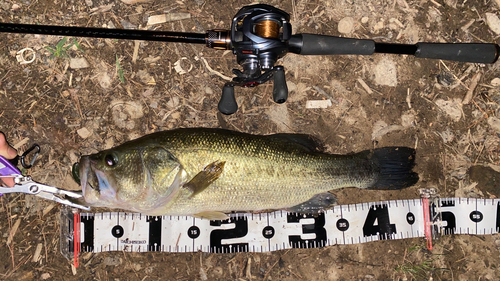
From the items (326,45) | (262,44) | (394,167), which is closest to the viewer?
(262,44)

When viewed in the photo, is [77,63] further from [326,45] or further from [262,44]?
[326,45]

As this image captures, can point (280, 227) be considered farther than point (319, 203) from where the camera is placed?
Yes

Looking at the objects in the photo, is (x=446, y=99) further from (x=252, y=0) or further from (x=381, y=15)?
(x=252, y=0)

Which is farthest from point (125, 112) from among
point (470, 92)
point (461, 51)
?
point (470, 92)

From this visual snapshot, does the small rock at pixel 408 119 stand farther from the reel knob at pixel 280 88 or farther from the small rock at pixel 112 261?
the small rock at pixel 112 261

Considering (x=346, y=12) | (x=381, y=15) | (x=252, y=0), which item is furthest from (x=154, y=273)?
(x=381, y=15)
